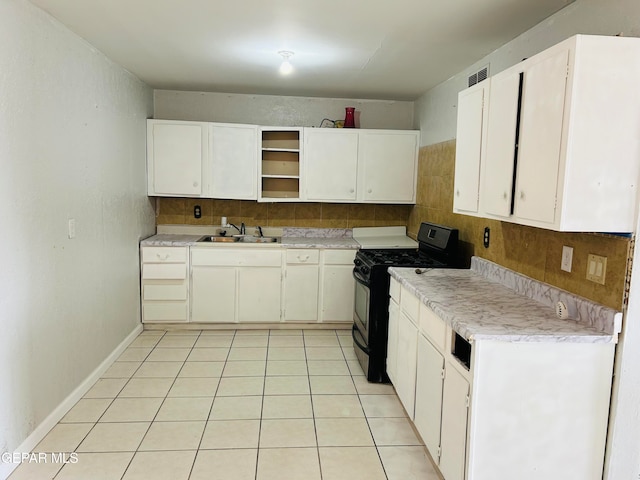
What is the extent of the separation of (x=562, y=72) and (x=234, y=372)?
9.65 ft

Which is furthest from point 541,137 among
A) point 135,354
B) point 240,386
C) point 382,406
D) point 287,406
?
point 135,354

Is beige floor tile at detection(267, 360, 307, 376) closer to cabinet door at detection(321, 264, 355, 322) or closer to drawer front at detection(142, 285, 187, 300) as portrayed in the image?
cabinet door at detection(321, 264, 355, 322)

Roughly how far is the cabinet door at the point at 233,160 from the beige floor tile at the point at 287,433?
2.51 metres

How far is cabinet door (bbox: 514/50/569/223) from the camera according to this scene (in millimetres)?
1847

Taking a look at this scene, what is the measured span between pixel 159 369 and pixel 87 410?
71 centimetres

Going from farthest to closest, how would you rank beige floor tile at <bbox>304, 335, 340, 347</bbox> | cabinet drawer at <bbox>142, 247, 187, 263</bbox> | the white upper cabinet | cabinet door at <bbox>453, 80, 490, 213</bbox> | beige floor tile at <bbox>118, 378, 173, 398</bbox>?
cabinet drawer at <bbox>142, 247, 187, 263</bbox>, beige floor tile at <bbox>304, 335, 340, 347</bbox>, beige floor tile at <bbox>118, 378, 173, 398</bbox>, cabinet door at <bbox>453, 80, 490, 213</bbox>, the white upper cabinet

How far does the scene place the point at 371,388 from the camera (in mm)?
3338

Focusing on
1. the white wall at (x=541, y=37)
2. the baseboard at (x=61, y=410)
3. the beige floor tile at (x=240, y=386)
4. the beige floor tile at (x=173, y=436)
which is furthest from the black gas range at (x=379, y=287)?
the baseboard at (x=61, y=410)

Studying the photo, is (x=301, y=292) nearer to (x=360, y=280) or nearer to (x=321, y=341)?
(x=321, y=341)

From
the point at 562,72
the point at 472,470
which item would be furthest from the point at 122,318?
the point at 562,72

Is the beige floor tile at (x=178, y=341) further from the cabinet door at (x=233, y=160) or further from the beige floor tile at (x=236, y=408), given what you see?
the cabinet door at (x=233, y=160)

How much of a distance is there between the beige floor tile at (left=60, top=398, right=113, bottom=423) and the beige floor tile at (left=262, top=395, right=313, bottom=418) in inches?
41.0

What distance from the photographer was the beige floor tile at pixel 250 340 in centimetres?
421

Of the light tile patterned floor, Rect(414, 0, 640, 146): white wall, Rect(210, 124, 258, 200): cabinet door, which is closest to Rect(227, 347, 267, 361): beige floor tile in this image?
the light tile patterned floor
